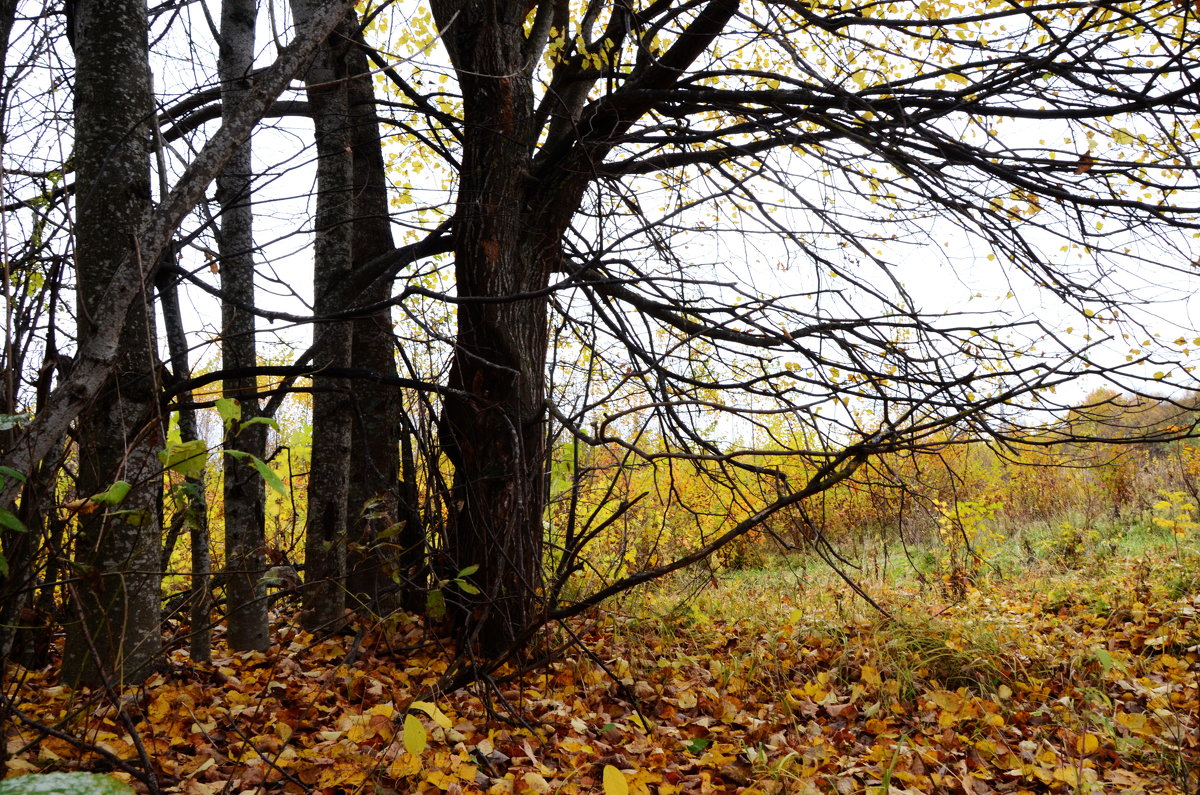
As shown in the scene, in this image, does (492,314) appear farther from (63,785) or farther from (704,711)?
(63,785)

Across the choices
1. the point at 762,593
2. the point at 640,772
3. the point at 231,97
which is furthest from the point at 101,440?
the point at 762,593

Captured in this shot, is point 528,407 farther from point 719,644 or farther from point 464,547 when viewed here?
point 719,644

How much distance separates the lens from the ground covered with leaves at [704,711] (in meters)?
2.26

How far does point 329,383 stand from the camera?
3.74 meters

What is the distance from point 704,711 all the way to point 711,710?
0.04 metres

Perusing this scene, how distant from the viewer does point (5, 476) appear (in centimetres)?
159

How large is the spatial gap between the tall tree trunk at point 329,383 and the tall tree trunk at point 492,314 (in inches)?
21.5

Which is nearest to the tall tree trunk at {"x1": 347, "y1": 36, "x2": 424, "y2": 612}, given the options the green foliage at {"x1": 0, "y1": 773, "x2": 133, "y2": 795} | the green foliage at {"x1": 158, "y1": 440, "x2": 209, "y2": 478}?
the green foliage at {"x1": 158, "y1": 440, "x2": 209, "y2": 478}

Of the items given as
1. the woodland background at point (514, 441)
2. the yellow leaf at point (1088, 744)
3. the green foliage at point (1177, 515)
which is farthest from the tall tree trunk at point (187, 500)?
the green foliage at point (1177, 515)

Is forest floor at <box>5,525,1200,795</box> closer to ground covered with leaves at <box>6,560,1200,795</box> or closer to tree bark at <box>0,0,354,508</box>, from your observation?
ground covered with leaves at <box>6,560,1200,795</box>

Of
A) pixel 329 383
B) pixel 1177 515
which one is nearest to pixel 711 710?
pixel 329 383

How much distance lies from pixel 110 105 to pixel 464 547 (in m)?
2.37

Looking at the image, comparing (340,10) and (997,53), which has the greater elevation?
(997,53)

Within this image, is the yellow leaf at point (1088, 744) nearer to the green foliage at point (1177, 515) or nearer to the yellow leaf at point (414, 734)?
the yellow leaf at point (414, 734)
